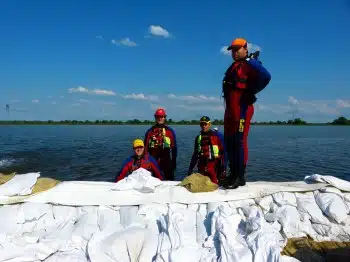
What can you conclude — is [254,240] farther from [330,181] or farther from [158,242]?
[330,181]

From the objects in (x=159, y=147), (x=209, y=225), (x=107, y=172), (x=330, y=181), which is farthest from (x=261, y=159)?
(x=209, y=225)

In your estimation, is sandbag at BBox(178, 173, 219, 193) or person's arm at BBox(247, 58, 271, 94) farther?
sandbag at BBox(178, 173, 219, 193)

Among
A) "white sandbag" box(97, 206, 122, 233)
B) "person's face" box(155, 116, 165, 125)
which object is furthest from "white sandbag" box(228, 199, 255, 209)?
"person's face" box(155, 116, 165, 125)

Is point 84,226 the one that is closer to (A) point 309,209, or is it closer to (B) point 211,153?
(A) point 309,209

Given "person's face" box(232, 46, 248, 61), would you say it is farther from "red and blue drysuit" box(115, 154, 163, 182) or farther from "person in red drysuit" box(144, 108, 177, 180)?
"person in red drysuit" box(144, 108, 177, 180)

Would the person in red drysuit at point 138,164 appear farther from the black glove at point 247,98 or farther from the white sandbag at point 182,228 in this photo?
the black glove at point 247,98

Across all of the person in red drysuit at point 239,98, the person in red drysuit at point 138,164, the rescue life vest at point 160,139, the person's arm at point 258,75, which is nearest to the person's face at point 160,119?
the rescue life vest at point 160,139

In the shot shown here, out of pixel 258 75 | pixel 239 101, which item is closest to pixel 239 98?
pixel 239 101

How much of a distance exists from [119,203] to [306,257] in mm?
2170

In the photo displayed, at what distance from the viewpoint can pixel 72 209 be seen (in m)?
3.76

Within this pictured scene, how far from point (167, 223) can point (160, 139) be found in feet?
11.7

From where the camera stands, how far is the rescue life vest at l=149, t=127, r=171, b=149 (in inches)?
265

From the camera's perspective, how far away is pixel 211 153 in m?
6.17

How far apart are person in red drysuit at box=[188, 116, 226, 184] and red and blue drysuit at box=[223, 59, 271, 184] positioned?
1911mm
